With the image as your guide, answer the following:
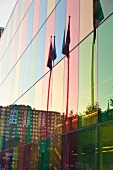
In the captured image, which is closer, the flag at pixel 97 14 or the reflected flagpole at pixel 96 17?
the reflected flagpole at pixel 96 17

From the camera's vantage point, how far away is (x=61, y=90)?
39.5 ft

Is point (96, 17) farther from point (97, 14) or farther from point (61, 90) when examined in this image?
point (61, 90)

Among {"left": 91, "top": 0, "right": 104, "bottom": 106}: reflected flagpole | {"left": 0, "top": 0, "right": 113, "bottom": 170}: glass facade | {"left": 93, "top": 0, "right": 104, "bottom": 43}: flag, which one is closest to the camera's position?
{"left": 0, "top": 0, "right": 113, "bottom": 170}: glass facade

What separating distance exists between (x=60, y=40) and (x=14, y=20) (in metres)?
12.5

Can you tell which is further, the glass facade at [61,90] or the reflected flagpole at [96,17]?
the reflected flagpole at [96,17]

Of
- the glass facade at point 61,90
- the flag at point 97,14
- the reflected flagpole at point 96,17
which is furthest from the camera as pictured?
the flag at point 97,14

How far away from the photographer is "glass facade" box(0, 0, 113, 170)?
8648mm

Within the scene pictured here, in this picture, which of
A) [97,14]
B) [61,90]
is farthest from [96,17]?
[61,90]

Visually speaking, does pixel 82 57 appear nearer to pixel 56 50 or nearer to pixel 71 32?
pixel 71 32

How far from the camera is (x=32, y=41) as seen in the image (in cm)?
1808

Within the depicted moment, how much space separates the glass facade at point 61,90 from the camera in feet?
28.4

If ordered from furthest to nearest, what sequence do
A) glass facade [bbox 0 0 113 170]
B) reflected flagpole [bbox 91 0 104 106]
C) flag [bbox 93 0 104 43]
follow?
1. flag [bbox 93 0 104 43]
2. reflected flagpole [bbox 91 0 104 106]
3. glass facade [bbox 0 0 113 170]

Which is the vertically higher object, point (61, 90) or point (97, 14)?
point (97, 14)

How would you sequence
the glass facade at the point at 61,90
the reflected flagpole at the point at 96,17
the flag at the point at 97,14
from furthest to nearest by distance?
1. the flag at the point at 97,14
2. the reflected flagpole at the point at 96,17
3. the glass facade at the point at 61,90
